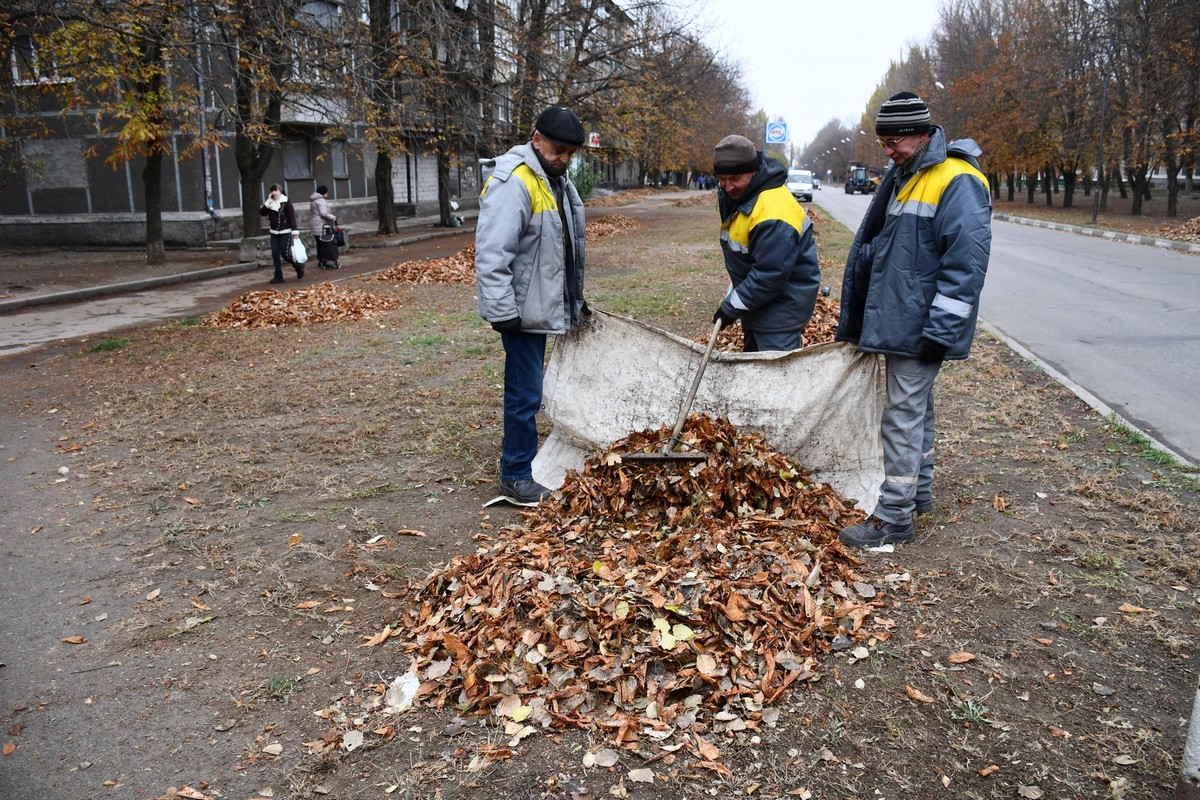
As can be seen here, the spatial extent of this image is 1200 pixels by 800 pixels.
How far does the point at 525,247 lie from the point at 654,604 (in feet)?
6.91

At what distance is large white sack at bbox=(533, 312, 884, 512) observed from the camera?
4613mm

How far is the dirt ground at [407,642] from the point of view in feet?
9.41

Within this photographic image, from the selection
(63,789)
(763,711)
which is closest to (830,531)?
(763,711)

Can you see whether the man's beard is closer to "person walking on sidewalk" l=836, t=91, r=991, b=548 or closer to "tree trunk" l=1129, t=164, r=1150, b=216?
"person walking on sidewalk" l=836, t=91, r=991, b=548

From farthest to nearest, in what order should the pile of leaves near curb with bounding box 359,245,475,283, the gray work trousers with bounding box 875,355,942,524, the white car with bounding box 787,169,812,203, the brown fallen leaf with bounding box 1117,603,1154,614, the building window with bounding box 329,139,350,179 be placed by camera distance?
the white car with bounding box 787,169,812,203 → the building window with bounding box 329,139,350,179 → the pile of leaves near curb with bounding box 359,245,475,283 → the gray work trousers with bounding box 875,355,942,524 → the brown fallen leaf with bounding box 1117,603,1154,614

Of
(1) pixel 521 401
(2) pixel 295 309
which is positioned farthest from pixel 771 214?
(2) pixel 295 309

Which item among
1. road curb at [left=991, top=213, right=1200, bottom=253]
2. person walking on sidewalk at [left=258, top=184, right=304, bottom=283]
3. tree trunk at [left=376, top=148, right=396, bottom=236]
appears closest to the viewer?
person walking on sidewalk at [left=258, top=184, right=304, bottom=283]

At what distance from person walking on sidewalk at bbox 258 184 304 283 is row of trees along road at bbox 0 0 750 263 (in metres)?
1.25

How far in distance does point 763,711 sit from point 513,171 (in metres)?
2.89

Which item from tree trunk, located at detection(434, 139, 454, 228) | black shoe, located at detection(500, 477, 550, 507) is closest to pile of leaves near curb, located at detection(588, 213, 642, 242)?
tree trunk, located at detection(434, 139, 454, 228)

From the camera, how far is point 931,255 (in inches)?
160

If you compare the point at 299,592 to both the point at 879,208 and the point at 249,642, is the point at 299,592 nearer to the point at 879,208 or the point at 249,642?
the point at 249,642

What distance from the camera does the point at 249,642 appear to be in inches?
146

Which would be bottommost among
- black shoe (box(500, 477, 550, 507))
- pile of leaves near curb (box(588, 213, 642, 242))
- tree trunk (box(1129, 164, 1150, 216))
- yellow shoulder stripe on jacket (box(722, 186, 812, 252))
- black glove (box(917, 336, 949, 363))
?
black shoe (box(500, 477, 550, 507))
